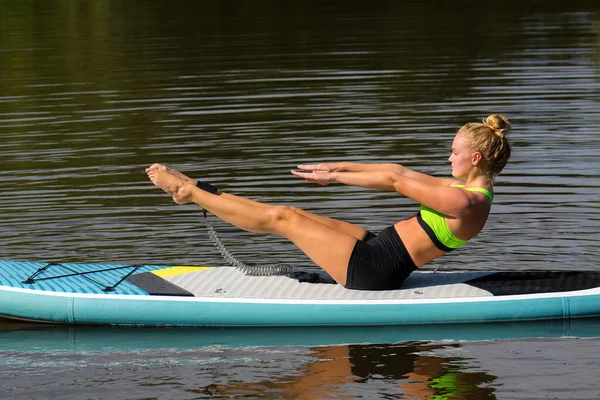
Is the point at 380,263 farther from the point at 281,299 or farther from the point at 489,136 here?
the point at 489,136

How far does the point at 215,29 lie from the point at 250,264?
20.4 m

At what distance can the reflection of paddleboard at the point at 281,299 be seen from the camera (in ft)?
24.7

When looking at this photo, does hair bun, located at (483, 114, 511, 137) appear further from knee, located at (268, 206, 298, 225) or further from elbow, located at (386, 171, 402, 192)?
knee, located at (268, 206, 298, 225)

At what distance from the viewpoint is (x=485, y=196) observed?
739 centimetres

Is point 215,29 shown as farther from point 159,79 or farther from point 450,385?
point 450,385

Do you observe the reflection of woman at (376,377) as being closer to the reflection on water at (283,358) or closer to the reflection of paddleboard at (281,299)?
the reflection on water at (283,358)

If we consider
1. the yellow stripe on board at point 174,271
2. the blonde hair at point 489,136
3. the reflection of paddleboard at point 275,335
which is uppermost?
the blonde hair at point 489,136

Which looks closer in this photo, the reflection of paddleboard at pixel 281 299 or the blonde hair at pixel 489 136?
the blonde hair at pixel 489 136

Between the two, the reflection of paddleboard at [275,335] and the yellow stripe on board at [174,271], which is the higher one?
the yellow stripe on board at [174,271]

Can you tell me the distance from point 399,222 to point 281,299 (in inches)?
36.0

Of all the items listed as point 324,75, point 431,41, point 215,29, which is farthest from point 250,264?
point 215,29

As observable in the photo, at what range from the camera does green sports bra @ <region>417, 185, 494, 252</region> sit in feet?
24.3

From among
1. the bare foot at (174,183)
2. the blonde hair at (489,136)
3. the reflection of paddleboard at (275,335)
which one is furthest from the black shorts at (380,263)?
the bare foot at (174,183)

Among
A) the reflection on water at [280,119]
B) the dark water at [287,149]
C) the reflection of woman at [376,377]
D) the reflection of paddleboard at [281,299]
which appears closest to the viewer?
the reflection of woman at [376,377]
